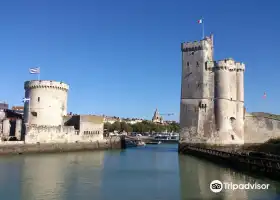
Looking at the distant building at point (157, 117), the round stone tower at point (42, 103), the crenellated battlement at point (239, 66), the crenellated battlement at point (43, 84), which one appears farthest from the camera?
the distant building at point (157, 117)

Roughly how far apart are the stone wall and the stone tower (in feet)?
2.92

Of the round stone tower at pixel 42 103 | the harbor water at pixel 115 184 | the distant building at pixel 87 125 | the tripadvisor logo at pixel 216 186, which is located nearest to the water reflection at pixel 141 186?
the harbor water at pixel 115 184

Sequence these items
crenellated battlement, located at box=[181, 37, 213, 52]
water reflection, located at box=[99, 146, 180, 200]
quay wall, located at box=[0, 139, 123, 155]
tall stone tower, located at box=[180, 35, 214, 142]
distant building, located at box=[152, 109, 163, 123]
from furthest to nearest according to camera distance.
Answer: distant building, located at box=[152, 109, 163, 123], crenellated battlement, located at box=[181, 37, 213, 52], tall stone tower, located at box=[180, 35, 214, 142], quay wall, located at box=[0, 139, 123, 155], water reflection, located at box=[99, 146, 180, 200]

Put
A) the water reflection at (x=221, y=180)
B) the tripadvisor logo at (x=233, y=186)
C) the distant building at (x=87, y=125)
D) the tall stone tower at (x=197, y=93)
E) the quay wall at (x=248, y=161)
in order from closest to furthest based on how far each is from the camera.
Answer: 1. the water reflection at (x=221, y=180)
2. the tripadvisor logo at (x=233, y=186)
3. the quay wall at (x=248, y=161)
4. the tall stone tower at (x=197, y=93)
5. the distant building at (x=87, y=125)

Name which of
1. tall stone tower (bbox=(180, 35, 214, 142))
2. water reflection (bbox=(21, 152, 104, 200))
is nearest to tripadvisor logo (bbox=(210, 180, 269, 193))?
water reflection (bbox=(21, 152, 104, 200))

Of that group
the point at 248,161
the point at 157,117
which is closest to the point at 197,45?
the point at 248,161

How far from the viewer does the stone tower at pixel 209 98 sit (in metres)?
36.0

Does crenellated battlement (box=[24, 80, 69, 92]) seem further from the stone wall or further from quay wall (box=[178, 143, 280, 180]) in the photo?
the stone wall

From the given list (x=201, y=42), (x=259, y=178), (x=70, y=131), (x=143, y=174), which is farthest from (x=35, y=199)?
(x=201, y=42)

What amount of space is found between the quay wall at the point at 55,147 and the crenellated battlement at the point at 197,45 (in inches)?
664

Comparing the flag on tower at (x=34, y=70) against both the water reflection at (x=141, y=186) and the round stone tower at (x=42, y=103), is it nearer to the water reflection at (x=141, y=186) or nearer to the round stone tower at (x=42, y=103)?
the round stone tower at (x=42, y=103)

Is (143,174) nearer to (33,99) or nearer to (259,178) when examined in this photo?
(259,178)

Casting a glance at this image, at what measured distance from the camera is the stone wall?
35.8 metres

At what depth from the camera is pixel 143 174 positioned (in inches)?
823
